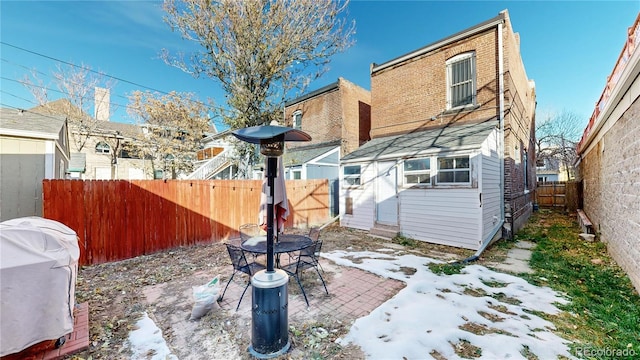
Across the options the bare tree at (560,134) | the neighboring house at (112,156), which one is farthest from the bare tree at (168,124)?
the bare tree at (560,134)

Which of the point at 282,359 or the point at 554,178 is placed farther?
the point at 554,178

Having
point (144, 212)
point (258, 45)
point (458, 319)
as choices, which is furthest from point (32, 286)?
point (258, 45)

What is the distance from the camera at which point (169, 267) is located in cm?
588

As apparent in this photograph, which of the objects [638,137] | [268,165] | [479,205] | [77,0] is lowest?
[479,205]

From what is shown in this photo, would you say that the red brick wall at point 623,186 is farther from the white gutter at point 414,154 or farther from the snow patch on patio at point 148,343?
the snow patch on patio at point 148,343

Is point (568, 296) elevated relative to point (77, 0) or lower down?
lower down

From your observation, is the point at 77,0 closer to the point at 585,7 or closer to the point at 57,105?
the point at 57,105

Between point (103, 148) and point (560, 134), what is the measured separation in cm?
4439

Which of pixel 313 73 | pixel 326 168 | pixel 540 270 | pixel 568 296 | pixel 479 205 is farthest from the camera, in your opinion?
pixel 326 168

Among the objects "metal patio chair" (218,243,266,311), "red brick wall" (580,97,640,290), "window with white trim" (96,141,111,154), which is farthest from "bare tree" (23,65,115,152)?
"red brick wall" (580,97,640,290)

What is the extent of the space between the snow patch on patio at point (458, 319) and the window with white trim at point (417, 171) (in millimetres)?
3380

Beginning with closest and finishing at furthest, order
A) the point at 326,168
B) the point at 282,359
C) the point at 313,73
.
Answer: the point at 282,359 < the point at 313,73 < the point at 326,168

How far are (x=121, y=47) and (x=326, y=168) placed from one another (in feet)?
37.0

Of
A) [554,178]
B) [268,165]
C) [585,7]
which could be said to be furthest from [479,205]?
[554,178]
